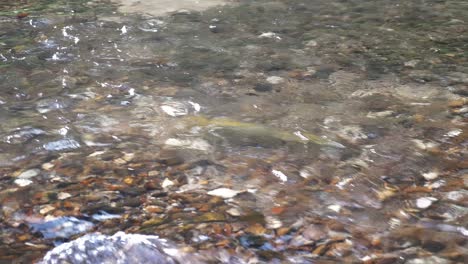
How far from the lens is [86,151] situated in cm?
349

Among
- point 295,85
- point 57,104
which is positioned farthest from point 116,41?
point 295,85

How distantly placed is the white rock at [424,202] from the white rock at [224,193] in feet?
3.26

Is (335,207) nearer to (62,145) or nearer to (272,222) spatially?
(272,222)

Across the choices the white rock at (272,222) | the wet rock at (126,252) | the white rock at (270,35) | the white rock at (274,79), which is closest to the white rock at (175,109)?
the white rock at (274,79)

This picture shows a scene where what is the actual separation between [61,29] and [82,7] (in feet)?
3.65

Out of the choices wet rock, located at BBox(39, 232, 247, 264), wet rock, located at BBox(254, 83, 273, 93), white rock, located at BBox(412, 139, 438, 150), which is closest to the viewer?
wet rock, located at BBox(39, 232, 247, 264)

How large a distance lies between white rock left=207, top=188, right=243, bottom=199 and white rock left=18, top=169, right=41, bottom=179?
3.51 feet

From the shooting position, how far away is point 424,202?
291 cm

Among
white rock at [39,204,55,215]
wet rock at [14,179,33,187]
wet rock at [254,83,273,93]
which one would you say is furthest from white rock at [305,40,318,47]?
white rock at [39,204,55,215]

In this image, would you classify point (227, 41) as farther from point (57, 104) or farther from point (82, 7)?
point (82, 7)

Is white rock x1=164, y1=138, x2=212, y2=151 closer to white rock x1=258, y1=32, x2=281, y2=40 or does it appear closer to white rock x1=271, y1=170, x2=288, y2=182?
white rock x1=271, y1=170, x2=288, y2=182

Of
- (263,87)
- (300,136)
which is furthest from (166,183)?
(263,87)

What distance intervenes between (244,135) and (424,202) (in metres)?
1.32

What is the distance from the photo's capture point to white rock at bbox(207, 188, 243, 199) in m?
3.02
